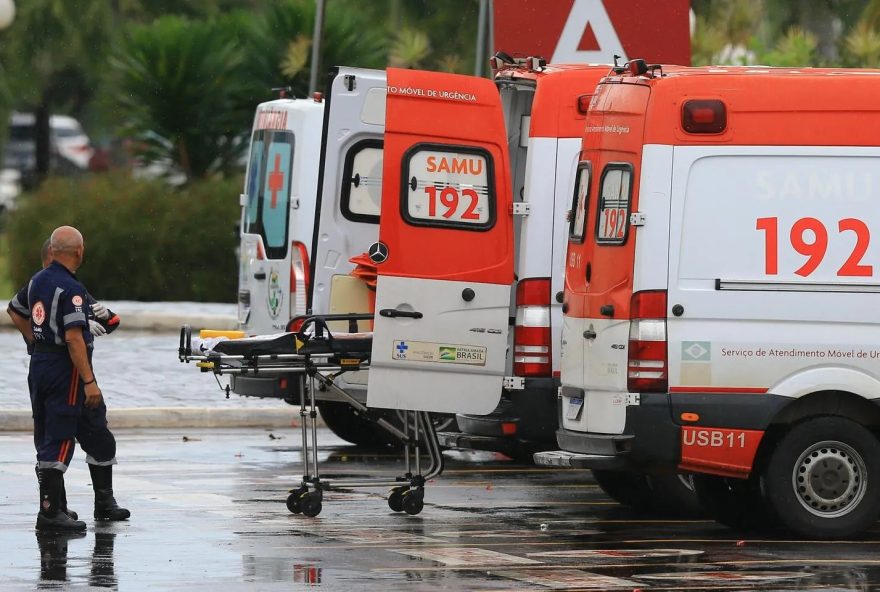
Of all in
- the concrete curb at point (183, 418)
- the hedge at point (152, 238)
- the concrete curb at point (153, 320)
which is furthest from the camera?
the hedge at point (152, 238)

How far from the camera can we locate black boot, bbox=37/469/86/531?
10.8 metres

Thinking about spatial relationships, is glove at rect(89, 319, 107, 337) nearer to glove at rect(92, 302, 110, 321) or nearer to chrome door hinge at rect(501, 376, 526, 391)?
glove at rect(92, 302, 110, 321)

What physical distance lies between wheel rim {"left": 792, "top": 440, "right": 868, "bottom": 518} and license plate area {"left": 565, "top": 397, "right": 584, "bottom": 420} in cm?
121

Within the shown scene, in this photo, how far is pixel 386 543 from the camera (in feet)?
34.1

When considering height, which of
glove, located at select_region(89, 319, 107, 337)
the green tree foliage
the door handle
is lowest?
glove, located at select_region(89, 319, 107, 337)

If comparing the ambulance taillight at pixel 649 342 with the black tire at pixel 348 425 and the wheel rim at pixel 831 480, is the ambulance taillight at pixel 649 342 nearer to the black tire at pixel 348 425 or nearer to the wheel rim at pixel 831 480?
the wheel rim at pixel 831 480

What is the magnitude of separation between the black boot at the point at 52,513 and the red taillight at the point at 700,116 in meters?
3.83

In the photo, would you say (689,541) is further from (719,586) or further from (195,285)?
(195,285)

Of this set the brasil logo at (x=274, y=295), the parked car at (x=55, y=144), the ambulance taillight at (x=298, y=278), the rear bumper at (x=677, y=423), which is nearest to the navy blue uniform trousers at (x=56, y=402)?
the rear bumper at (x=677, y=423)

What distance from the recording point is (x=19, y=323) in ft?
37.7

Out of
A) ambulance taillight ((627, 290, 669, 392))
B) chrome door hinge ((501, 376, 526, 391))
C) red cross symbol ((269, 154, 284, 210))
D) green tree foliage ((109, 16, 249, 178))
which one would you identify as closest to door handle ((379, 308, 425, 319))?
chrome door hinge ((501, 376, 526, 391))

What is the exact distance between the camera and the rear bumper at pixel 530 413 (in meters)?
11.6

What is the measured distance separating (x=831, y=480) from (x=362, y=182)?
190 inches

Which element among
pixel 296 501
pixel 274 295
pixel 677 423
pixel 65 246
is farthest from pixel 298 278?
pixel 677 423
